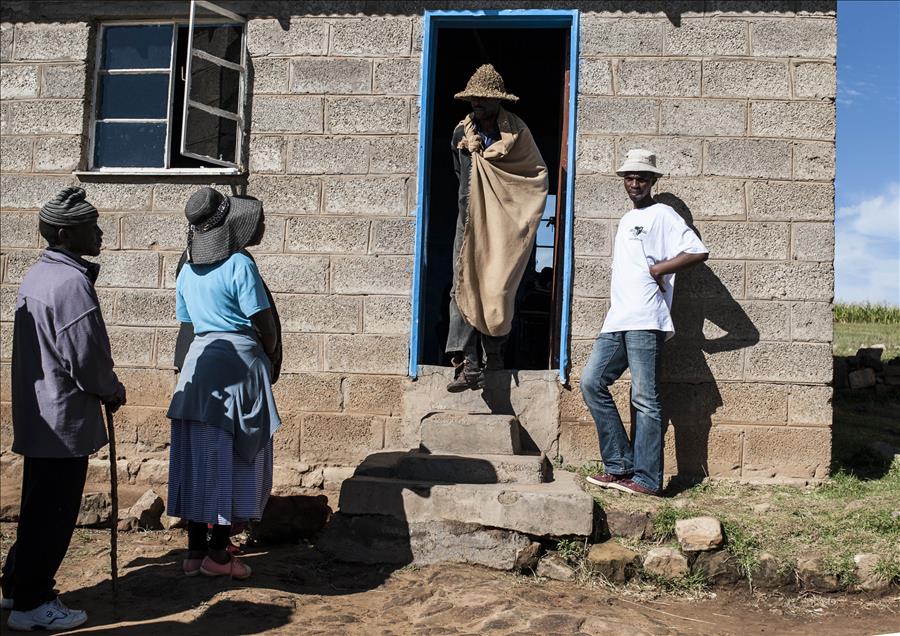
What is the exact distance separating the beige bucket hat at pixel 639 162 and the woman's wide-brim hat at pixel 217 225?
91.0 inches

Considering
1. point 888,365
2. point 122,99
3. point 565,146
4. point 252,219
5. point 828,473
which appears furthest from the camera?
point 888,365

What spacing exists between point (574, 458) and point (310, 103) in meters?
3.01

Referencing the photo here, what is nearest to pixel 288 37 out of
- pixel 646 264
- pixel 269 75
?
pixel 269 75

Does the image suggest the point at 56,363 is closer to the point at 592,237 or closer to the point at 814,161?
the point at 592,237

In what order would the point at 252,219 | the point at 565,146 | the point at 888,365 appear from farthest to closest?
the point at 888,365
the point at 565,146
the point at 252,219

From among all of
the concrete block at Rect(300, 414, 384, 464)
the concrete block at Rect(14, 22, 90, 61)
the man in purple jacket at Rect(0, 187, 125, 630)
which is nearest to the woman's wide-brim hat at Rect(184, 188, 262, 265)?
the man in purple jacket at Rect(0, 187, 125, 630)

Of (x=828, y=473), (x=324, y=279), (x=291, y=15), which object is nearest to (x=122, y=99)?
(x=291, y=15)

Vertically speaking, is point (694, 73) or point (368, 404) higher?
point (694, 73)

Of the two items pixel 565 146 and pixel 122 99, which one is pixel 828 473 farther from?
pixel 122 99

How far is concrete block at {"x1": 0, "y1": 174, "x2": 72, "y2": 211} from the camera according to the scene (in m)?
6.32

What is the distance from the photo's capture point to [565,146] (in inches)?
→ 232

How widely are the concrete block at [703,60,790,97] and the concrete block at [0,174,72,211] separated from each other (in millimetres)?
4543

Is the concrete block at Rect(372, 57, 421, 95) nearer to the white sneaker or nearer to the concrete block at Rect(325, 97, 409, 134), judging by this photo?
the concrete block at Rect(325, 97, 409, 134)

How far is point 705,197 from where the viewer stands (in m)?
5.63
